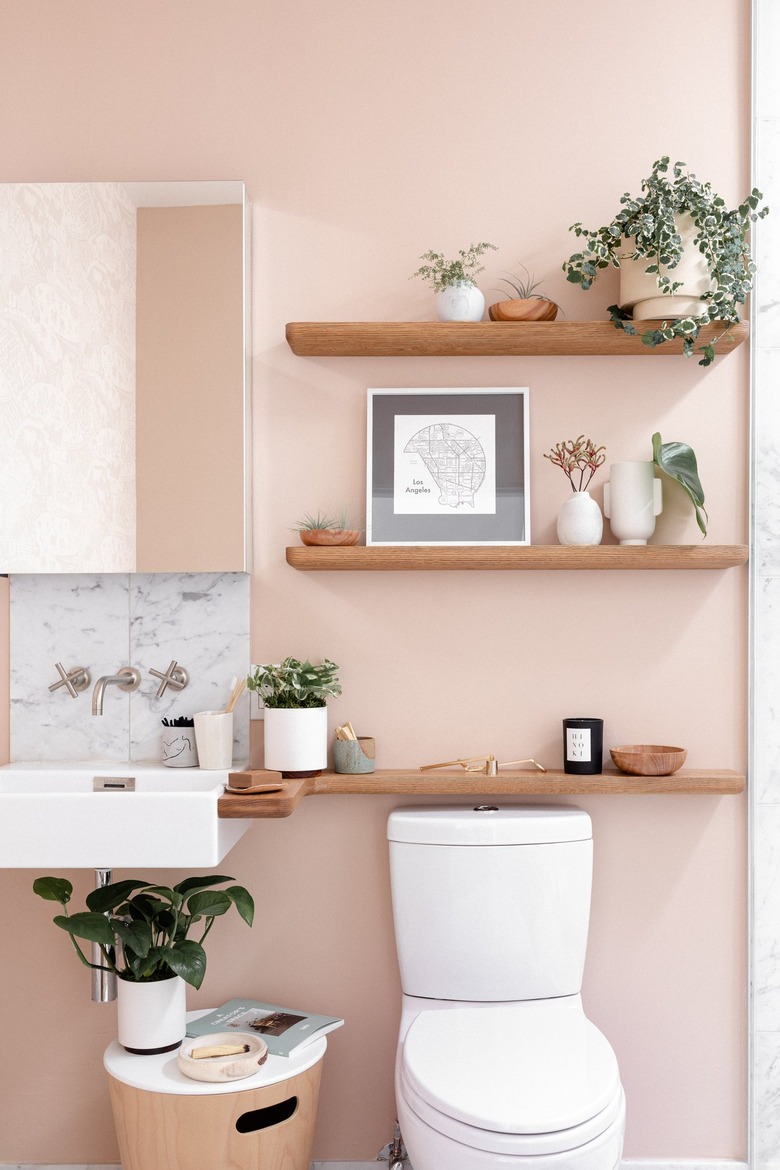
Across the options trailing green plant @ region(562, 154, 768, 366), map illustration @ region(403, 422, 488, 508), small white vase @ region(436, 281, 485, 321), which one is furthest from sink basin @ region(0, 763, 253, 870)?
trailing green plant @ region(562, 154, 768, 366)

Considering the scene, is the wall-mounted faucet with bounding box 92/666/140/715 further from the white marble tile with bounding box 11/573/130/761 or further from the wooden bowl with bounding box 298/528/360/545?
the wooden bowl with bounding box 298/528/360/545

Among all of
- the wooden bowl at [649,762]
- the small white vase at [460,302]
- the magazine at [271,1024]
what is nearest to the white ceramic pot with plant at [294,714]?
the magazine at [271,1024]

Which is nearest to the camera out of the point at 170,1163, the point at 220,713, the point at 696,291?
the point at 170,1163

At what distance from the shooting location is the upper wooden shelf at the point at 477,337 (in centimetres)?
181

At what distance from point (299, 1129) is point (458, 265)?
1.65 m

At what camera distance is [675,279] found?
1765 mm

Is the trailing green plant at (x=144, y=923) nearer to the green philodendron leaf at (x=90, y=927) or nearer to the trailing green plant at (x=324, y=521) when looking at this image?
the green philodendron leaf at (x=90, y=927)

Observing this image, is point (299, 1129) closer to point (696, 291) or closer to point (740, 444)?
point (740, 444)

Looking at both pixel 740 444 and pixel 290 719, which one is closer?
pixel 290 719

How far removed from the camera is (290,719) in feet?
5.96

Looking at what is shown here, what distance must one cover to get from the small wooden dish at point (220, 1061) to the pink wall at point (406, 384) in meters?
0.26

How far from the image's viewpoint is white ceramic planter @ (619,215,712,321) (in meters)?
1.75

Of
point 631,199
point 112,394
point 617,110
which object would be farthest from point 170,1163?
point 617,110

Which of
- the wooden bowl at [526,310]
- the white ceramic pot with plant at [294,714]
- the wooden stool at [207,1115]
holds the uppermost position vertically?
the wooden bowl at [526,310]
